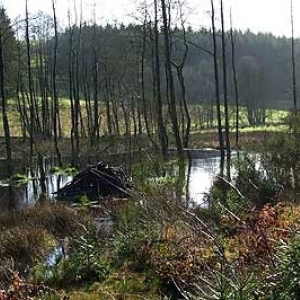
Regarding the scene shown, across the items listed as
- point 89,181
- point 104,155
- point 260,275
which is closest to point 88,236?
point 260,275

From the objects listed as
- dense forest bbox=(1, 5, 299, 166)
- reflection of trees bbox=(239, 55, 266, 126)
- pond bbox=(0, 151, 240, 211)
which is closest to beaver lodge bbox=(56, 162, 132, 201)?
pond bbox=(0, 151, 240, 211)

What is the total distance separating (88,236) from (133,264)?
0.81 meters

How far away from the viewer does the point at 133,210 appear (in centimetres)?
1034

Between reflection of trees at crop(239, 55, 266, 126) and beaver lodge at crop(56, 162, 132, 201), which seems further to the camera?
reflection of trees at crop(239, 55, 266, 126)

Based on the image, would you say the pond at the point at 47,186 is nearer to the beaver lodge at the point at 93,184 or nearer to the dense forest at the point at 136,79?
the beaver lodge at the point at 93,184

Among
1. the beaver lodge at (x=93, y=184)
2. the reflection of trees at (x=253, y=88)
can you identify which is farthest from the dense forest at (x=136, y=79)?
the beaver lodge at (x=93, y=184)

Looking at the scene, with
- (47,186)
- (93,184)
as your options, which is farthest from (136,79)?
(93,184)

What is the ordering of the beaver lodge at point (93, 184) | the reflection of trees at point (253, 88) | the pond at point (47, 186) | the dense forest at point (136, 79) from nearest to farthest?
the pond at point (47, 186)
the beaver lodge at point (93, 184)
the dense forest at point (136, 79)
the reflection of trees at point (253, 88)

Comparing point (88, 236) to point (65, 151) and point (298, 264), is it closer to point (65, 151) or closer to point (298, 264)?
point (298, 264)

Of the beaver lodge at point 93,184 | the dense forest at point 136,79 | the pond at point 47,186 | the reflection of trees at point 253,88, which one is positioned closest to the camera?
the pond at point 47,186

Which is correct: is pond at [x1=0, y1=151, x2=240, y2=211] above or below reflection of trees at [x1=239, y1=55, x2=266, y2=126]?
below

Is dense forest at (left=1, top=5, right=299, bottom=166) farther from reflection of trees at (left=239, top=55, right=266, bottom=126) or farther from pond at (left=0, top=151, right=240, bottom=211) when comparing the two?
pond at (left=0, top=151, right=240, bottom=211)

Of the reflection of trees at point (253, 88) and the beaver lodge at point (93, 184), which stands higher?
the reflection of trees at point (253, 88)

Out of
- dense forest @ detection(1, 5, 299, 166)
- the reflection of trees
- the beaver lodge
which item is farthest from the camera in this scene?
the reflection of trees
